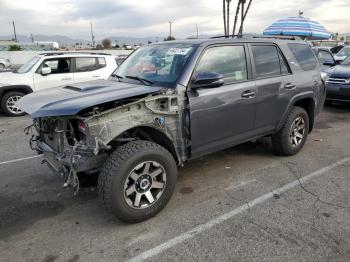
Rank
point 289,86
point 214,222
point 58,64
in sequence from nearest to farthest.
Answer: point 214,222 < point 289,86 < point 58,64

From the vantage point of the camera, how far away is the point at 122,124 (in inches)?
134

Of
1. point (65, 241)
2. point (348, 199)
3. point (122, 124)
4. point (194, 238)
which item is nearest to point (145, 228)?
point (194, 238)

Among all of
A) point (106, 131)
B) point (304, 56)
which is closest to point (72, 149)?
point (106, 131)

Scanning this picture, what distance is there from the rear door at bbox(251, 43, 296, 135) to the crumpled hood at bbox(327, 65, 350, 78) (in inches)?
179

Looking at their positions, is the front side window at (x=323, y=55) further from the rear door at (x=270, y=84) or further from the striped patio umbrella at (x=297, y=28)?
the rear door at (x=270, y=84)

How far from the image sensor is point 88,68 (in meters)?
10.2

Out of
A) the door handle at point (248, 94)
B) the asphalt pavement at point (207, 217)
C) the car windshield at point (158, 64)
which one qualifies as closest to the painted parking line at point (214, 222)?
the asphalt pavement at point (207, 217)

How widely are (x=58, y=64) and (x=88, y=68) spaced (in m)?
0.84

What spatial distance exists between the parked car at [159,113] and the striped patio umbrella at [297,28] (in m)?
13.3

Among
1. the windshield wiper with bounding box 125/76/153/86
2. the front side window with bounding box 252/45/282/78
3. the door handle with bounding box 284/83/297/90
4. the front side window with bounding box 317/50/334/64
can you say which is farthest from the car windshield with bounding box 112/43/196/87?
the front side window with bounding box 317/50/334/64

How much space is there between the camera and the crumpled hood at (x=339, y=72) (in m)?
8.84

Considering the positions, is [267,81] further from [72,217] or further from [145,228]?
[72,217]

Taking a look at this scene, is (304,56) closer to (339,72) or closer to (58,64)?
(339,72)

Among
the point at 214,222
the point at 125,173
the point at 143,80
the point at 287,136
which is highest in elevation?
the point at 143,80
